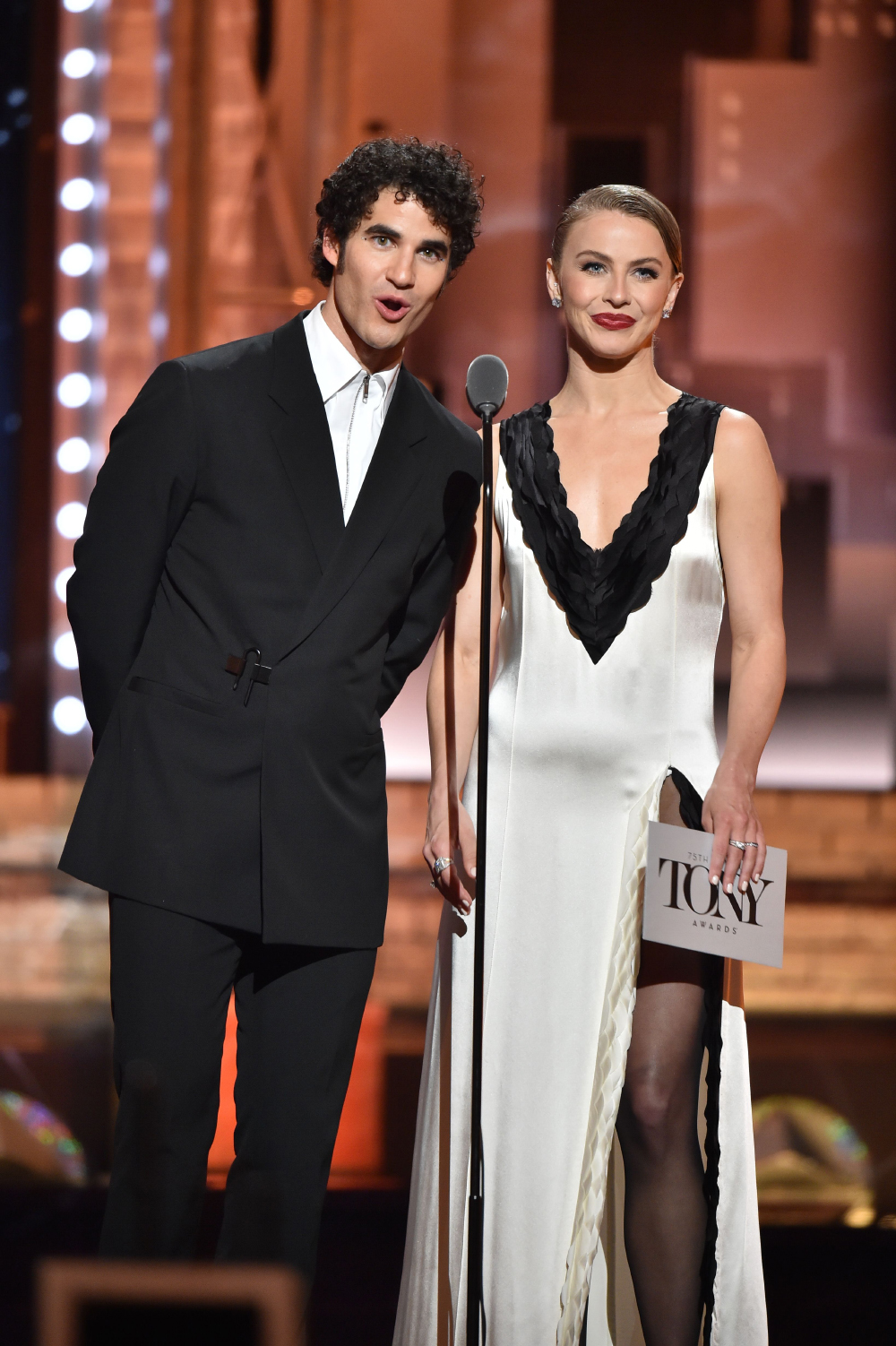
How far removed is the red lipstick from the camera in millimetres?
1988

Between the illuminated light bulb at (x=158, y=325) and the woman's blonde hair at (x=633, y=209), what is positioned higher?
the illuminated light bulb at (x=158, y=325)

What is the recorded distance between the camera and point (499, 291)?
386 centimetres

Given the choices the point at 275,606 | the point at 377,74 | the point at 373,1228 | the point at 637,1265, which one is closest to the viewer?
the point at 275,606

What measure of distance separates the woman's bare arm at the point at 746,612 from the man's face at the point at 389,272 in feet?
1.60

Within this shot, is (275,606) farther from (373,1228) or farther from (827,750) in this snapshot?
(827,750)

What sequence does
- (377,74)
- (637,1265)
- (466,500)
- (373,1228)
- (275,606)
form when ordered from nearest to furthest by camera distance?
(275,606), (637,1265), (466,500), (373,1228), (377,74)

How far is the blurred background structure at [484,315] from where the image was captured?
3688mm

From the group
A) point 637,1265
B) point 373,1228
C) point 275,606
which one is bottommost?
point 373,1228

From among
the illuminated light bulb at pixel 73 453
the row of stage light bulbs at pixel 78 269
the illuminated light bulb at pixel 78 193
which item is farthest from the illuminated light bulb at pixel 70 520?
the illuminated light bulb at pixel 78 193

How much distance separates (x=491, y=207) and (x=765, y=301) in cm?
82

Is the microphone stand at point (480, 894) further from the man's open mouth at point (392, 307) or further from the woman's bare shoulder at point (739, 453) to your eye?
the woman's bare shoulder at point (739, 453)

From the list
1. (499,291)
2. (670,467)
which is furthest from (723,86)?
(670,467)

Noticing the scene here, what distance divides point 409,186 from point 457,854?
0.96 meters

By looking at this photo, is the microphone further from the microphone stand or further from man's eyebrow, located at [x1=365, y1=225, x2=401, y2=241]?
man's eyebrow, located at [x1=365, y1=225, x2=401, y2=241]
